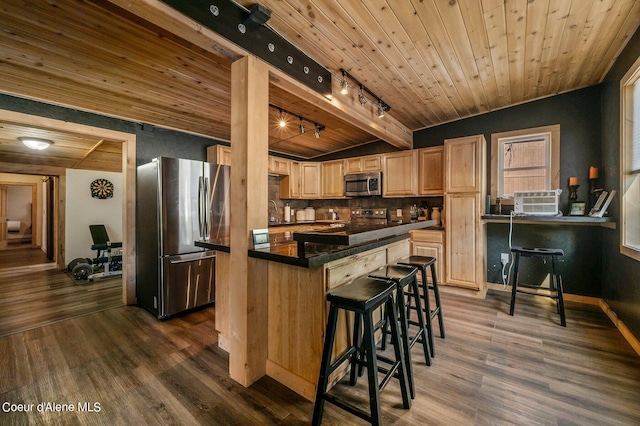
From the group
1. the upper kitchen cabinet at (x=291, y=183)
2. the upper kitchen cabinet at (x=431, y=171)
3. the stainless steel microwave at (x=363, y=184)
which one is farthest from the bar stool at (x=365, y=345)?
the upper kitchen cabinet at (x=291, y=183)

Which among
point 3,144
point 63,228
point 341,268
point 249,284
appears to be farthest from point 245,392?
point 63,228

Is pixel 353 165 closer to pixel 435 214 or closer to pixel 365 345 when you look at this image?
pixel 435 214

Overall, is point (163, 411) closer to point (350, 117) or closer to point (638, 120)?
point (350, 117)

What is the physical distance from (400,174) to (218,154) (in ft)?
9.76

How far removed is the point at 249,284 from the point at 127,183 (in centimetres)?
272

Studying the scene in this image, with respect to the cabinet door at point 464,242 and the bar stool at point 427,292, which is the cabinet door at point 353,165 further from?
the bar stool at point 427,292

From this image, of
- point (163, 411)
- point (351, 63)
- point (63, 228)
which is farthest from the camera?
point (63, 228)

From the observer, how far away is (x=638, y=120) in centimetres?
232

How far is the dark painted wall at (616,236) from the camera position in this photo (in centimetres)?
225

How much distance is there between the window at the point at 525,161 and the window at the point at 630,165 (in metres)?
0.95

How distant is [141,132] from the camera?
3.57 m

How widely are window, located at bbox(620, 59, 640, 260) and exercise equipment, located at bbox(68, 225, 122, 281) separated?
23.5 ft

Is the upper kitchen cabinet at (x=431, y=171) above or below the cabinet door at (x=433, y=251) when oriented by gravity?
above

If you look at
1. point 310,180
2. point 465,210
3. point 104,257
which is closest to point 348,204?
point 310,180
